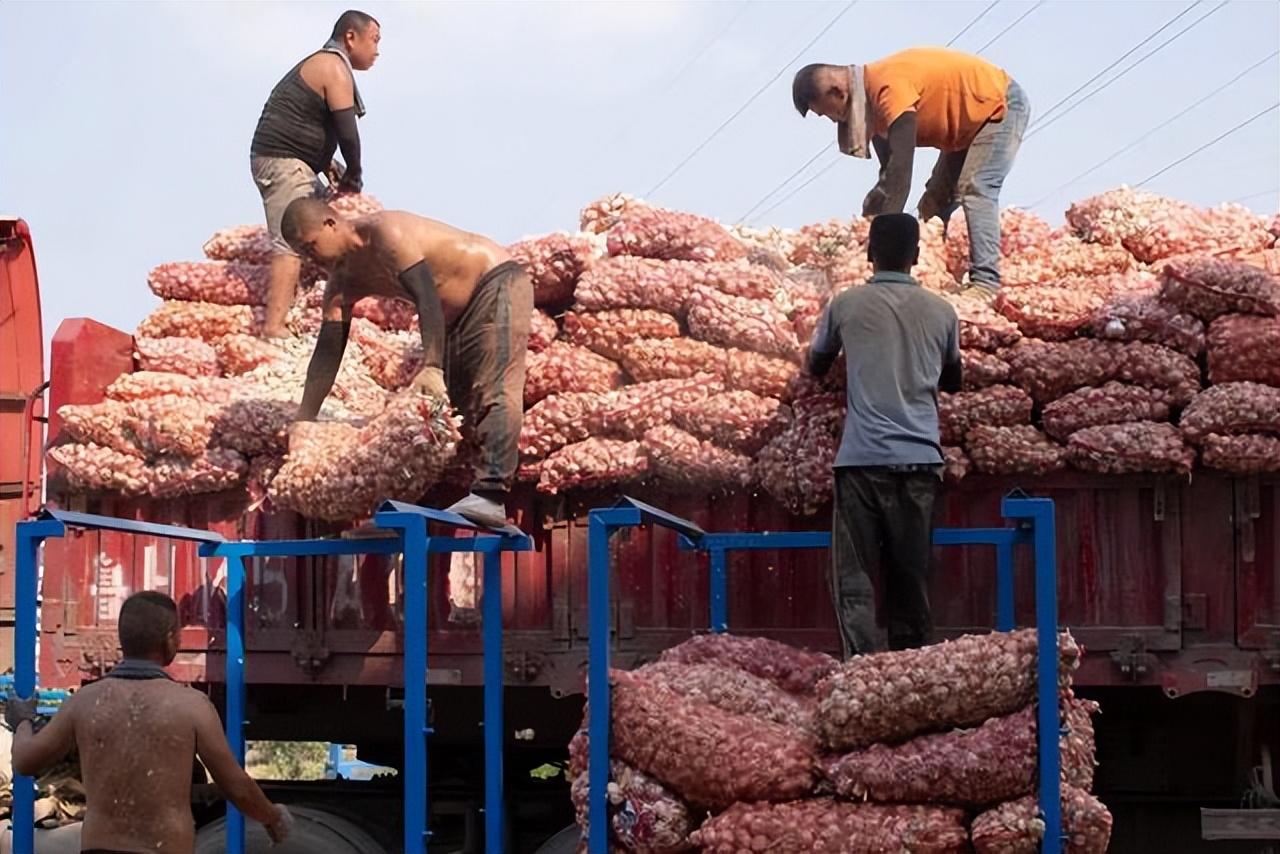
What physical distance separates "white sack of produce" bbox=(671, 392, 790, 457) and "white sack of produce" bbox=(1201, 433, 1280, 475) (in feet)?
5.64

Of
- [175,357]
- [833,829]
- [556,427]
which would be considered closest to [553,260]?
[556,427]

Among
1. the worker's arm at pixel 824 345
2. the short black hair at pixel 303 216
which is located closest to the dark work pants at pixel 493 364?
the short black hair at pixel 303 216

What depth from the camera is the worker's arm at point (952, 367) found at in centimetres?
629

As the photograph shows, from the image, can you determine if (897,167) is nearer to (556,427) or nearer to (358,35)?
(556,427)

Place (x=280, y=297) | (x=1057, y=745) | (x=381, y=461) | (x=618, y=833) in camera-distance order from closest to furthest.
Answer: (x=1057, y=745)
(x=618, y=833)
(x=381, y=461)
(x=280, y=297)

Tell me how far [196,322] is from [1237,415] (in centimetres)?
519

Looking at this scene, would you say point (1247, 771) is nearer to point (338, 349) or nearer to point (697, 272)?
point (697, 272)

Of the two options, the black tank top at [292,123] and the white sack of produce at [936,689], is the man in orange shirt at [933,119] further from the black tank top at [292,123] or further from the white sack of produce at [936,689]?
the white sack of produce at [936,689]

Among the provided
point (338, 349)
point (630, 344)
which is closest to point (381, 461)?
point (338, 349)

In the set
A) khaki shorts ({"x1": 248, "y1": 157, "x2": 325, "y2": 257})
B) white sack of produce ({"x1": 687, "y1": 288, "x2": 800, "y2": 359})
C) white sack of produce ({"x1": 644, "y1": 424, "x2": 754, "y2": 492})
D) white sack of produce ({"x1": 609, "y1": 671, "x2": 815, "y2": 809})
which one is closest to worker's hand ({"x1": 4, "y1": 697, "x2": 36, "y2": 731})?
white sack of produce ({"x1": 609, "y1": 671, "x2": 815, "y2": 809})

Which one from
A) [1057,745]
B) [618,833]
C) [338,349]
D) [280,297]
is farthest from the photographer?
[280,297]

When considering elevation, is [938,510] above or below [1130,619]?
above

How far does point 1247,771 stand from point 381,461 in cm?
378

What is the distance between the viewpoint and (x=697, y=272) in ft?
25.8
